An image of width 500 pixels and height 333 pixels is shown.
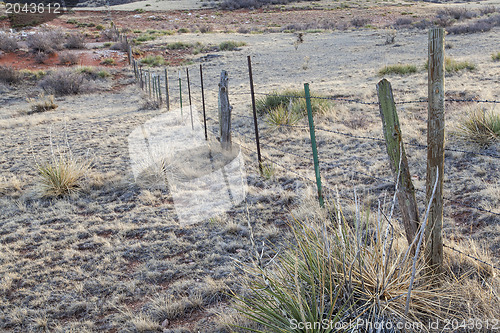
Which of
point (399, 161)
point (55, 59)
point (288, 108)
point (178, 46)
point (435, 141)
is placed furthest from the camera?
point (178, 46)

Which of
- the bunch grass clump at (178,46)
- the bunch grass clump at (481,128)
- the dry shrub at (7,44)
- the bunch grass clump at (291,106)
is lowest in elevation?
the bunch grass clump at (481,128)

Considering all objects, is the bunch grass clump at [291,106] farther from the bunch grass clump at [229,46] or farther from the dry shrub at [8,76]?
the bunch grass clump at [229,46]

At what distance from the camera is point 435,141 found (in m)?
2.47

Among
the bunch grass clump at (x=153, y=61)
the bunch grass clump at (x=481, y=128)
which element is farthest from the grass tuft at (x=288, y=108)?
the bunch grass clump at (x=153, y=61)

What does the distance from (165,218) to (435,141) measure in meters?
3.42

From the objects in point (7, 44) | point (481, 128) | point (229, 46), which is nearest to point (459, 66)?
point (481, 128)

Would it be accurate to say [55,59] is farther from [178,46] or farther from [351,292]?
[351,292]

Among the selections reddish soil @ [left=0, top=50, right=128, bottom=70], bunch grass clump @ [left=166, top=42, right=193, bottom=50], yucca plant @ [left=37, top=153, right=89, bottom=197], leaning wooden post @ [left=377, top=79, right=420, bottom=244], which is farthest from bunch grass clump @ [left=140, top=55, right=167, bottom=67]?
leaning wooden post @ [left=377, top=79, right=420, bottom=244]

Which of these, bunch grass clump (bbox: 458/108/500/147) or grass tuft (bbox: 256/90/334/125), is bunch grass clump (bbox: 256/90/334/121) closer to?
grass tuft (bbox: 256/90/334/125)

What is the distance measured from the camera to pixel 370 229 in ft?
12.0

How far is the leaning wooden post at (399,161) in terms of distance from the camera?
8.68 ft

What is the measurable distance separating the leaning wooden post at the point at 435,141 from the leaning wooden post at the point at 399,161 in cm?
11

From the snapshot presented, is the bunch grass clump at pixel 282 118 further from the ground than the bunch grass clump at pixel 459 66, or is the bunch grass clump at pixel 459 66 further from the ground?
the bunch grass clump at pixel 459 66

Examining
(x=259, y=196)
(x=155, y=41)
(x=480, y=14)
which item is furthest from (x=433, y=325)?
(x=480, y=14)
